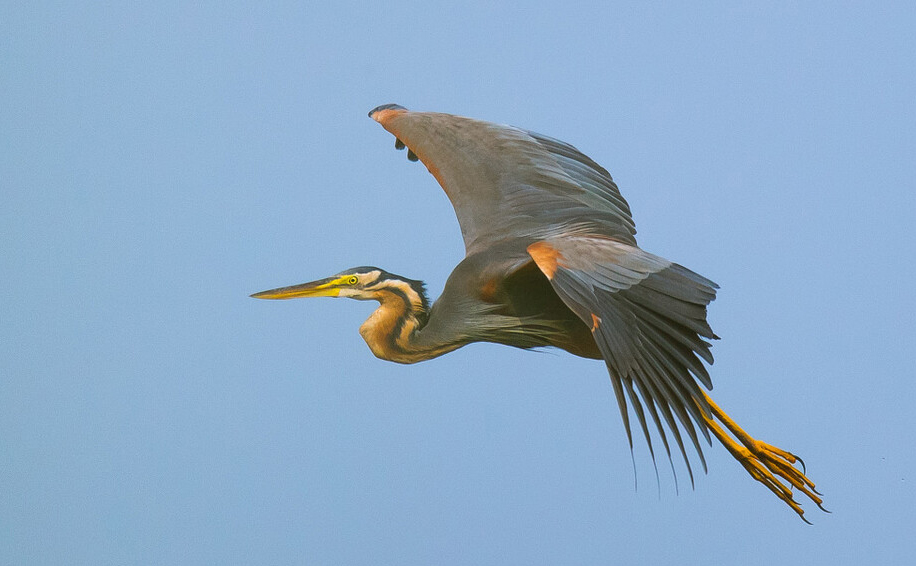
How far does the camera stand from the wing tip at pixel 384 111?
3.65 m

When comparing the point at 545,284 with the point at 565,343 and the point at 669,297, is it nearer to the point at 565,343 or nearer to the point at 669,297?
the point at 565,343

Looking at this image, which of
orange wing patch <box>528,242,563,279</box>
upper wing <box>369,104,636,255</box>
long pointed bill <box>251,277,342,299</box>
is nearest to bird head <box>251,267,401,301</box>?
long pointed bill <box>251,277,342,299</box>

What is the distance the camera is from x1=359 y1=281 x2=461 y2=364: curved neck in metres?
2.94

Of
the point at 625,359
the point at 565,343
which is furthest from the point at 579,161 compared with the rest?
the point at 625,359

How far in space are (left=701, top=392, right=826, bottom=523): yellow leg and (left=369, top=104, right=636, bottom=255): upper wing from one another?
1.73ft

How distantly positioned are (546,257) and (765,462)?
2.75ft

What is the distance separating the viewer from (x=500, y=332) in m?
2.89

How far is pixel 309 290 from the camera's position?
9.89 ft

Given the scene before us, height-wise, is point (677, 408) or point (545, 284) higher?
point (545, 284)

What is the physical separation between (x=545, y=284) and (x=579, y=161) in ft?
2.48

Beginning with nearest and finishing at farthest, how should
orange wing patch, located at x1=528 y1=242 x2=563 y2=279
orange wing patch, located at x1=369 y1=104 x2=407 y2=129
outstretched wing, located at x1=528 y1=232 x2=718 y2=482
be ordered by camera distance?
1. outstretched wing, located at x1=528 y1=232 x2=718 y2=482
2. orange wing patch, located at x1=528 y1=242 x2=563 y2=279
3. orange wing patch, located at x1=369 y1=104 x2=407 y2=129

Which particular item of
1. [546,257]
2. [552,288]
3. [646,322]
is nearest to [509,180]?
[552,288]

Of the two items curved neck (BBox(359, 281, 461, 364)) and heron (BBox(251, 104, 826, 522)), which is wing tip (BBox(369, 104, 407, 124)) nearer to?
heron (BBox(251, 104, 826, 522))

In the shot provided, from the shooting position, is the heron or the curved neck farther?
the curved neck
